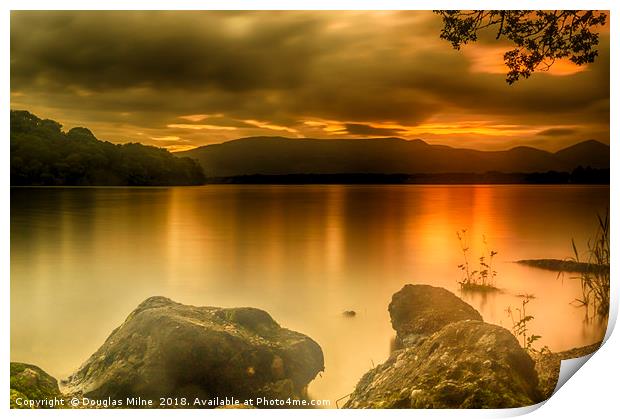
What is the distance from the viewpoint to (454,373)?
430cm

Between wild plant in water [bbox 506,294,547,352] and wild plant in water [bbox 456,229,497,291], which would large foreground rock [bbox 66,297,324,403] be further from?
wild plant in water [bbox 506,294,547,352]

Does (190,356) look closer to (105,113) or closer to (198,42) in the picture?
(105,113)

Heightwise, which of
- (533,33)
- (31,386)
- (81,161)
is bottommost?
(31,386)

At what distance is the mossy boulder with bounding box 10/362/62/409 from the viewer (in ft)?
14.3

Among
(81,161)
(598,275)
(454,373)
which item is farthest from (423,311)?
(81,161)

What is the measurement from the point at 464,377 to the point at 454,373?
0.24 feet

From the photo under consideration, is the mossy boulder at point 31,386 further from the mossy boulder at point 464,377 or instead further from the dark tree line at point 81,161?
the mossy boulder at point 464,377

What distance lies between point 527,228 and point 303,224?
150 centimetres

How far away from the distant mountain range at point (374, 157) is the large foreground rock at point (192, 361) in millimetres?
1051

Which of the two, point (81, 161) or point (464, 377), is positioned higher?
point (81, 161)

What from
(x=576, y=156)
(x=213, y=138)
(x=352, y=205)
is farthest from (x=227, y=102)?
(x=576, y=156)

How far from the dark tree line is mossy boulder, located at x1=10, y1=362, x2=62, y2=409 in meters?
1.21

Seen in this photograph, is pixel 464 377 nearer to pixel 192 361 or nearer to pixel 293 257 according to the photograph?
pixel 293 257

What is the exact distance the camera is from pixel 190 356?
4.30 m
